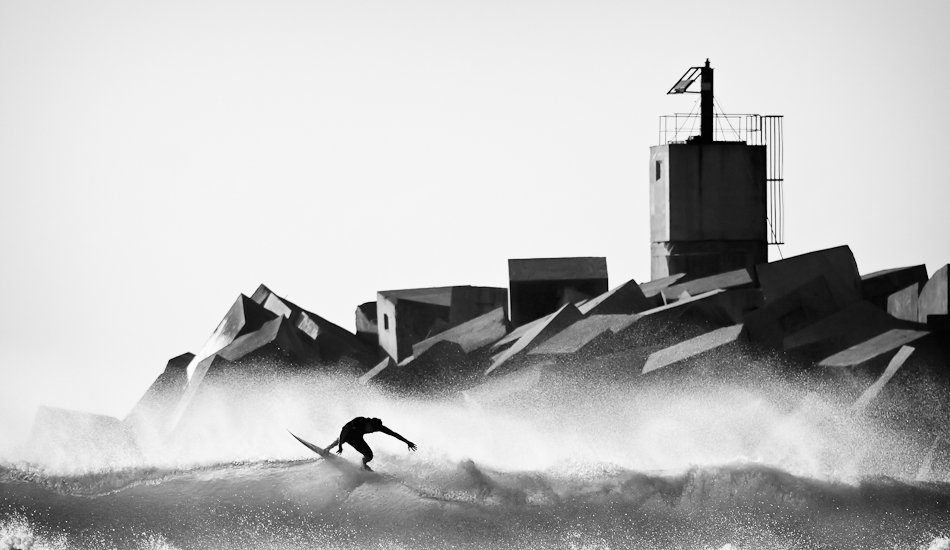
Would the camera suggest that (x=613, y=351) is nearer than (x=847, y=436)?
No

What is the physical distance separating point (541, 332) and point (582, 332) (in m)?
0.61

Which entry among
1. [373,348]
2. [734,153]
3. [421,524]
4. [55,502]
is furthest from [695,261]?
[55,502]

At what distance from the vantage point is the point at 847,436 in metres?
14.1

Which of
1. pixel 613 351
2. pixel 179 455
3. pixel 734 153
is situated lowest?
pixel 179 455

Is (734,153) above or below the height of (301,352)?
above

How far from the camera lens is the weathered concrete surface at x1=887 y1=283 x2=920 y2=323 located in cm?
1759

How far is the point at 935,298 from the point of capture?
16.6 metres

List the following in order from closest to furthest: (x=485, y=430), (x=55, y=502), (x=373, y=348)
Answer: (x=55, y=502) < (x=485, y=430) < (x=373, y=348)

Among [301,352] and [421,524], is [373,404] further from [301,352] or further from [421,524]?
[421,524]

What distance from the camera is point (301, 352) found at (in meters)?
18.3

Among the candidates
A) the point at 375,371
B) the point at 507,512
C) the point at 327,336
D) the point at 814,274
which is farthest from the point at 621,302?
the point at 507,512

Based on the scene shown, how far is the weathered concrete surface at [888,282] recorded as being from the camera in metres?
19.5

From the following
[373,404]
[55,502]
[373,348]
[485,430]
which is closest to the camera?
[55,502]

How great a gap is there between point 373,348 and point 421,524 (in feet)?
26.9
